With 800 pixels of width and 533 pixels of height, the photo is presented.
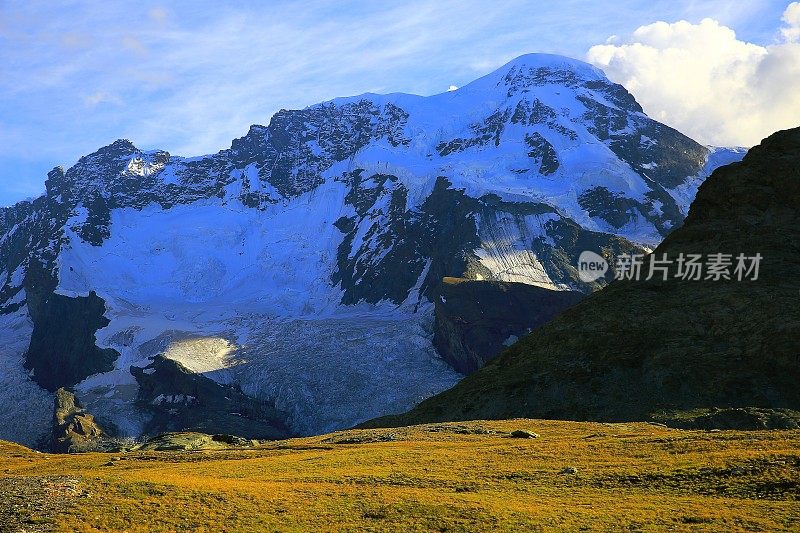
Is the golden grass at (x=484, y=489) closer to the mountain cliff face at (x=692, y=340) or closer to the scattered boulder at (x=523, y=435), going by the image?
the scattered boulder at (x=523, y=435)

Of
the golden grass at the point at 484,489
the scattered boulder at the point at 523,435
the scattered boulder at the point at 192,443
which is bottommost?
the scattered boulder at the point at 192,443

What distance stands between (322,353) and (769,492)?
157 metres

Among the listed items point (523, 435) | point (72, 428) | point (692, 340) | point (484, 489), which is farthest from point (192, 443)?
point (72, 428)

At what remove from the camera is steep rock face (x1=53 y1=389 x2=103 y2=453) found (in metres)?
175

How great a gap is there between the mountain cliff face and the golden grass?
856 inches

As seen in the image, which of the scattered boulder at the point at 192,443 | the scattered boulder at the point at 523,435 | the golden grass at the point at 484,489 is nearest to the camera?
the golden grass at the point at 484,489

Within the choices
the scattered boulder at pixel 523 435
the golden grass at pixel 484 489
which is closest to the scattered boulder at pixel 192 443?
the golden grass at pixel 484 489

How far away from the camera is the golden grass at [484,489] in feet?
117

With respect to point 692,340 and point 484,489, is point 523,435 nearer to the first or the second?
point 484,489

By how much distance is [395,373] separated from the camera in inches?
7023

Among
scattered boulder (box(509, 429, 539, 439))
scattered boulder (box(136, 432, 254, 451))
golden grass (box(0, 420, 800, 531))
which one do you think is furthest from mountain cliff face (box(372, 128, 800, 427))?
golden grass (box(0, 420, 800, 531))

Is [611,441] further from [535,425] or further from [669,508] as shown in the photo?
[669,508]

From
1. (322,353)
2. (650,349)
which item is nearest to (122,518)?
(650,349)

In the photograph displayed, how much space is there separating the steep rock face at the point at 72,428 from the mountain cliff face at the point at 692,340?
100560 mm
